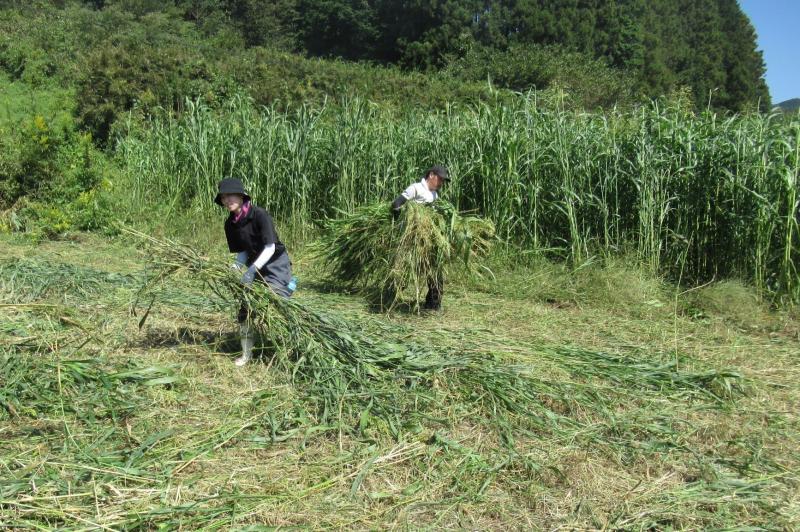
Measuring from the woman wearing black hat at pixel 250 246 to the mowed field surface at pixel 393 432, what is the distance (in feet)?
0.99

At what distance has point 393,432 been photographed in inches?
146

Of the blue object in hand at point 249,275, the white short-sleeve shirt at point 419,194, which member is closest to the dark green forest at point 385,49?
the white short-sleeve shirt at point 419,194

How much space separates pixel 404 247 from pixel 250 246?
182 cm

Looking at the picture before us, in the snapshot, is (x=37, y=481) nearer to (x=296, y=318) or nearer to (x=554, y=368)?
(x=296, y=318)

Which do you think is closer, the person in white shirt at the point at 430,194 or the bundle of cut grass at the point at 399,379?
the bundle of cut grass at the point at 399,379

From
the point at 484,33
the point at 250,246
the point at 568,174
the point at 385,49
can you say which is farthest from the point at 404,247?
the point at 385,49

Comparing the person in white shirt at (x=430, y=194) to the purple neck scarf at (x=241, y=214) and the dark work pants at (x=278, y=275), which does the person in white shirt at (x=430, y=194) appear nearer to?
the dark work pants at (x=278, y=275)

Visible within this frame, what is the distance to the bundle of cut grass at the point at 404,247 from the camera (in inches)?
248

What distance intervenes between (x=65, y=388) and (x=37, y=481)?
3.13 feet

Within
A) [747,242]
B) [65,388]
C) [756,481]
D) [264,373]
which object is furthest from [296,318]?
[747,242]

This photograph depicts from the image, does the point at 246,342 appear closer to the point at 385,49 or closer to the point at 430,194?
the point at 430,194

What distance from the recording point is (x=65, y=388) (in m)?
3.87

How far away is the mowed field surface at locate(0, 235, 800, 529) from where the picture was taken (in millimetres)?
3027

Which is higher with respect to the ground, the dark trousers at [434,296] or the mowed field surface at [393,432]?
the dark trousers at [434,296]
